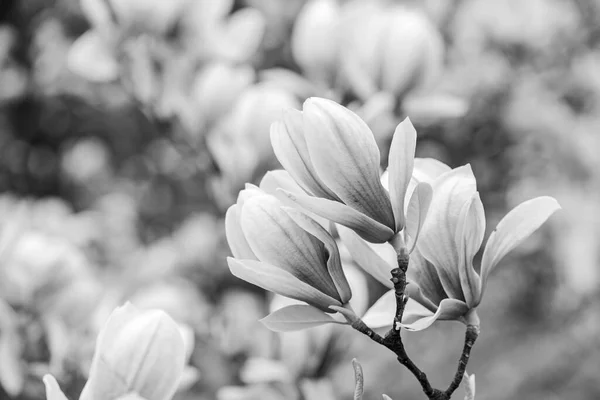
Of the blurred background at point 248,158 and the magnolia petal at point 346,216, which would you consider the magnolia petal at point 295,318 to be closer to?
the magnolia petal at point 346,216

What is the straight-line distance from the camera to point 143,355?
1.58 feet

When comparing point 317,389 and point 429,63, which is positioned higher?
point 429,63

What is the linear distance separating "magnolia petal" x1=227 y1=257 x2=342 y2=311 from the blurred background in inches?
7.9

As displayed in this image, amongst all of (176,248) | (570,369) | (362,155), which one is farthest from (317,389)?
(570,369)

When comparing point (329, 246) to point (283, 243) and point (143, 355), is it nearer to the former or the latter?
point (283, 243)

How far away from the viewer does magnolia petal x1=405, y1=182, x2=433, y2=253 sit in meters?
0.45

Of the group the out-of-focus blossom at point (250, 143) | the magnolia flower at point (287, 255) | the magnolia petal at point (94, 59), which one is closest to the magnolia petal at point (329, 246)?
the magnolia flower at point (287, 255)

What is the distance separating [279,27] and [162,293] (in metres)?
0.83

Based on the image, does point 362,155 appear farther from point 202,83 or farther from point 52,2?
point 52,2

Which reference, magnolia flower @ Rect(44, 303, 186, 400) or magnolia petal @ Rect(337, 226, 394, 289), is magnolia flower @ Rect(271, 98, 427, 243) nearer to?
magnolia petal @ Rect(337, 226, 394, 289)

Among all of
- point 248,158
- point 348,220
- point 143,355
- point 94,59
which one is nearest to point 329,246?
point 348,220

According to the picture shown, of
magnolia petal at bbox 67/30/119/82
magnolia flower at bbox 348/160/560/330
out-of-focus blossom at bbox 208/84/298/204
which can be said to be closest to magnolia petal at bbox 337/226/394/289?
magnolia flower at bbox 348/160/560/330

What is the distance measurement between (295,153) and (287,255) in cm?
6

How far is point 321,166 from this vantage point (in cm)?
46
